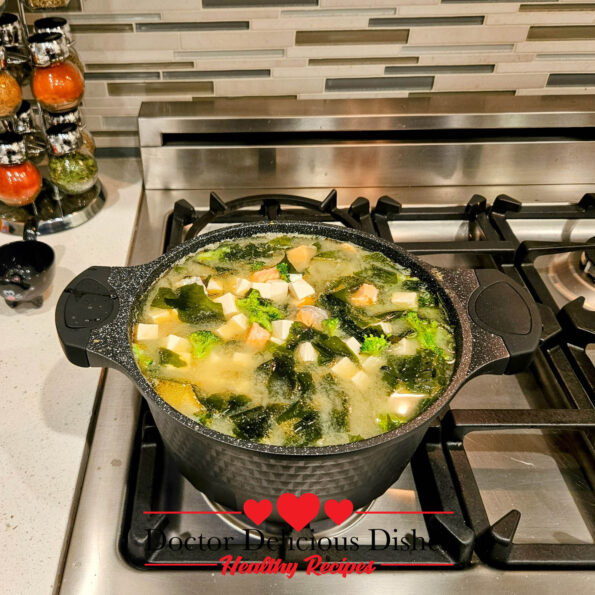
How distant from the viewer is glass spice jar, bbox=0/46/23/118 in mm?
1212

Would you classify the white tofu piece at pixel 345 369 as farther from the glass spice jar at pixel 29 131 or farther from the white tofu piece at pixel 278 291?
the glass spice jar at pixel 29 131

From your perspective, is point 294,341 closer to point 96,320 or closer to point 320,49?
point 96,320

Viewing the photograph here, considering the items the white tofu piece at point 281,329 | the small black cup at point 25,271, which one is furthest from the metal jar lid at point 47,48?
the white tofu piece at point 281,329

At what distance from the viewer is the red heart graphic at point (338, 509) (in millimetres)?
858

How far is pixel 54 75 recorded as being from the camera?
1.28m

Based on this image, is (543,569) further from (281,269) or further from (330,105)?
(330,105)

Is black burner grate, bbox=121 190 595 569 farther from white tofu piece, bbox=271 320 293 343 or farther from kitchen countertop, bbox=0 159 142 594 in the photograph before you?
white tofu piece, bbox=271 320 293 343

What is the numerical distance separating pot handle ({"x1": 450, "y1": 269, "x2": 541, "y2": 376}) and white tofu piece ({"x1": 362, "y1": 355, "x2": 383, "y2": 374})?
145 millimetres

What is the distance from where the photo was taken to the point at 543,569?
2.95 ft

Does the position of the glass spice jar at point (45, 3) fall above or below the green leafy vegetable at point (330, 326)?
above

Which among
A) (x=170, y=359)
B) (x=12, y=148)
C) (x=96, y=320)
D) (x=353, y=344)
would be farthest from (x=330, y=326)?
(x=12, y=148)

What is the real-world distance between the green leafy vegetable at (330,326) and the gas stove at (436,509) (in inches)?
9.1

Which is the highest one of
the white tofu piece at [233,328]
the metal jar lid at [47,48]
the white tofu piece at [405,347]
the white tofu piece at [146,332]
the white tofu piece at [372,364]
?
the metal jar lid at [47,48]

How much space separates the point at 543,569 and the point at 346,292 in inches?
20.5
